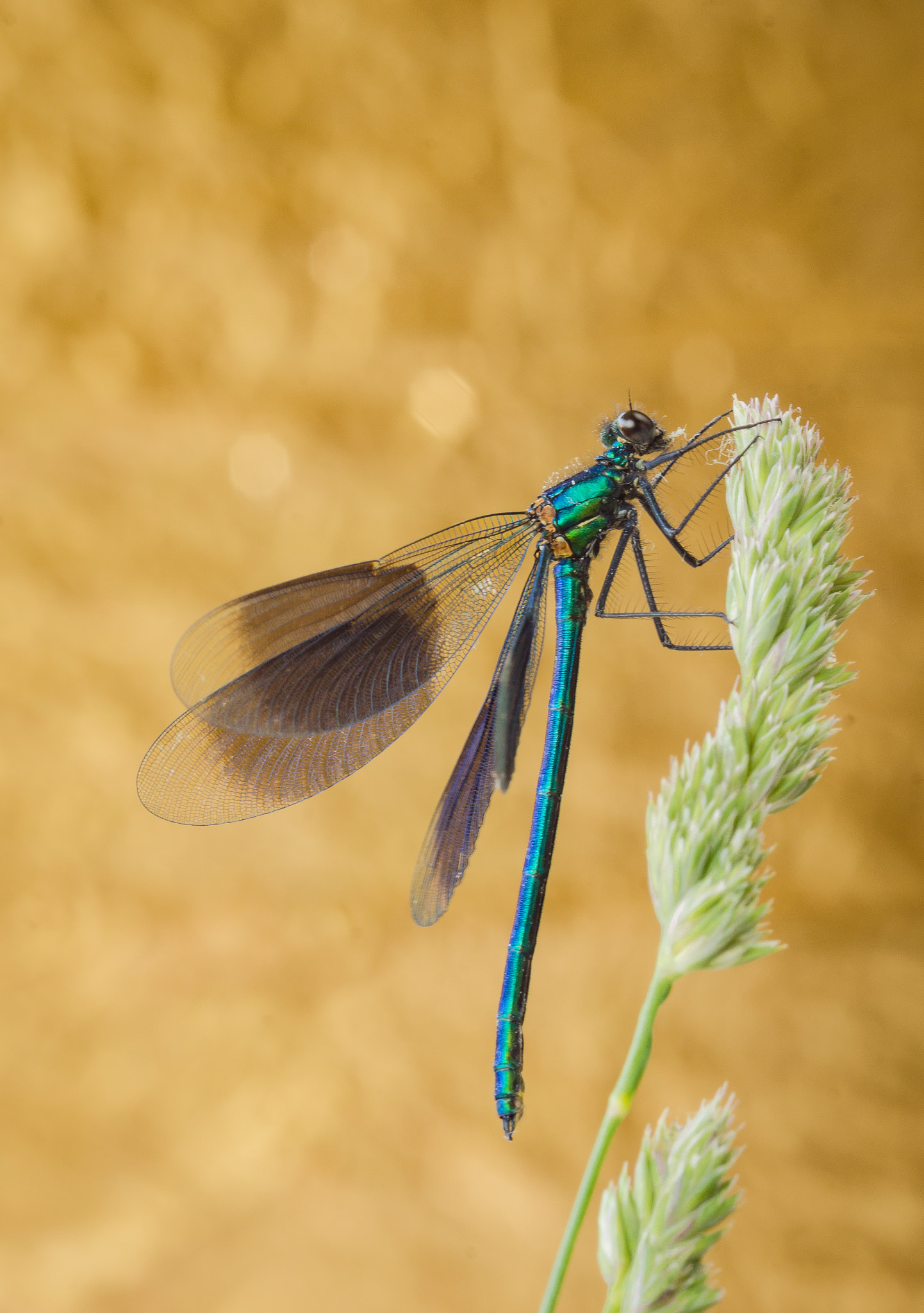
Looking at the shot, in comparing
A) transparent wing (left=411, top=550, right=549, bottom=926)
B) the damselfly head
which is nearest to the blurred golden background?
transparent wing (left=411, top=550, right=549, bottom=926)

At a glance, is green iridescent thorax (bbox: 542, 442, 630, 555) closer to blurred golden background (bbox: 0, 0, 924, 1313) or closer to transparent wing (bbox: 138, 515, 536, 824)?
transparent wing (bbox: 138, 515, 536, 824)

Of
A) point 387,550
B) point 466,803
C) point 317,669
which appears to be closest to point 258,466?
point 387,550

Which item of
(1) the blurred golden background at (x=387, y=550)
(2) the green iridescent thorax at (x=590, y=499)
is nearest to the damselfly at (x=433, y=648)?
(2) the green iridescent thorax at (x=590, y=499)

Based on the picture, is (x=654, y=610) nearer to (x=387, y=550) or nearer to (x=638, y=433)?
(x=638, y=433)

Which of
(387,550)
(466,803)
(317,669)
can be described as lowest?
(466,803)

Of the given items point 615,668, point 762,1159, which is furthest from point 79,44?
point 762,1159

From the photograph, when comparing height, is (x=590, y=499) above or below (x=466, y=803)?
above

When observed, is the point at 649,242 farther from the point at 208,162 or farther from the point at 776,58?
the point at 208,162
